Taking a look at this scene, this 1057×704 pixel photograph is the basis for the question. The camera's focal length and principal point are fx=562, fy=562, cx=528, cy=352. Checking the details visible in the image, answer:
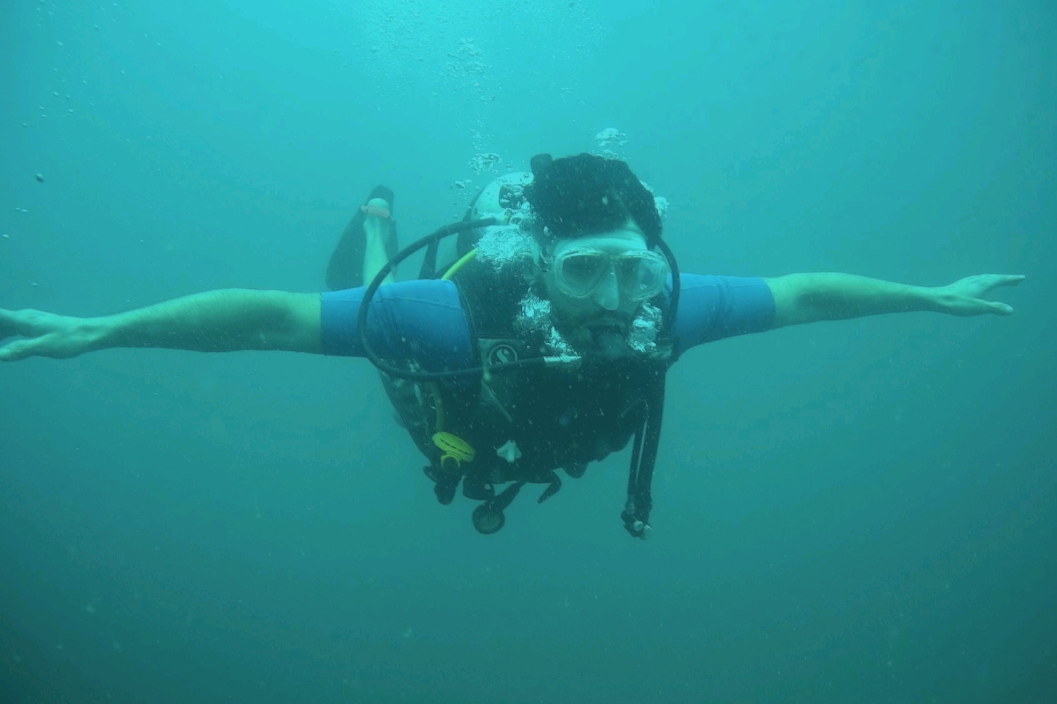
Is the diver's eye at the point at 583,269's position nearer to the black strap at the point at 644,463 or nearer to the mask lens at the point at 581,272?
the mask lens at the point at 581,272

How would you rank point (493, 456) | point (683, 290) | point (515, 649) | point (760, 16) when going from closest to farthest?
1. point (493, 456)
2. point (683, 290)
3. point (515, 649)
4. point (760, 16)

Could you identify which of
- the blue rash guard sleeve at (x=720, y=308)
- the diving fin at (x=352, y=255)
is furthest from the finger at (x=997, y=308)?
the diving fin at (x=352, y=255)

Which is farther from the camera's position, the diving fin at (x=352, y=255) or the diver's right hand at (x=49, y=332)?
the diving fin at (x=352, y=255)

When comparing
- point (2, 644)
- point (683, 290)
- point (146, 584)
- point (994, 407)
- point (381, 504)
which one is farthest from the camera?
point (994, 407)

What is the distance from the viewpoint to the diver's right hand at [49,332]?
2.22m

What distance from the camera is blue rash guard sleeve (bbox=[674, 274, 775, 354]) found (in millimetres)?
3264

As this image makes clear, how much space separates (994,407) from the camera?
102 ft

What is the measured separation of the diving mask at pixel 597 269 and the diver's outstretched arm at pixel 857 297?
125 centimetres

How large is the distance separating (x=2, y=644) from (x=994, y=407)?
41.7 m

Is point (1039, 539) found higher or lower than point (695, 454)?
lower

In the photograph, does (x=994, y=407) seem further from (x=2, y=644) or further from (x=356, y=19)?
(x=2, y=644)

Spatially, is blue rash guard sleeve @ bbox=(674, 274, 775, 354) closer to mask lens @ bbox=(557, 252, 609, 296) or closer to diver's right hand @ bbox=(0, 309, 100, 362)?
mask lens @ bbox=(557, 252, 609, 296)

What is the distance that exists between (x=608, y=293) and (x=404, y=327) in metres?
1.00

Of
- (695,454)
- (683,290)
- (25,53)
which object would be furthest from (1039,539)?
(25,53)
